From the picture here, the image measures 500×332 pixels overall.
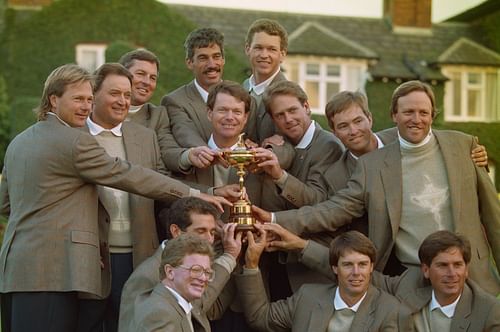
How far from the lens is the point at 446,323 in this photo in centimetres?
623

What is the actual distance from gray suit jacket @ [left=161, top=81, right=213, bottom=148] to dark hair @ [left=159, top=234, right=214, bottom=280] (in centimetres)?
161

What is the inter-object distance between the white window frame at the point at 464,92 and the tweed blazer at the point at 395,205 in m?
25.2

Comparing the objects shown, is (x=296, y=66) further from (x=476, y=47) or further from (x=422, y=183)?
(x=422, y=183)

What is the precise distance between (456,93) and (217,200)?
2662 cm

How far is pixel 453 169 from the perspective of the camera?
6492 millimetres

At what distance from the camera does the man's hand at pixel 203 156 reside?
6.41 metres

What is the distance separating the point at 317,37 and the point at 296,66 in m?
1.26

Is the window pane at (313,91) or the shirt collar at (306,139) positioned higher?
the window pane at (313,91)

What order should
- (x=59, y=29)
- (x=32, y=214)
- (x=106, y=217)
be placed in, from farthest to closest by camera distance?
(x=59, y=29), (x=106, y=217), (x=32, y=214)

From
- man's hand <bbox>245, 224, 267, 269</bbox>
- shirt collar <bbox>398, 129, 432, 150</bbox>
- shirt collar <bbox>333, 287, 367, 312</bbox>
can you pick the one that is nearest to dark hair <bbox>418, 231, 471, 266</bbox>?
shirt collar <bbox>333, 287, 367, 312</bbox>

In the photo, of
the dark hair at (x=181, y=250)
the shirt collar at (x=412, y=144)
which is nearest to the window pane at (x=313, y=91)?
the shirt collar at (x=412, y=144)

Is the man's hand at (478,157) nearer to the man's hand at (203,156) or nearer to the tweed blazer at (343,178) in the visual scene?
the tweed blazer at (343,178)

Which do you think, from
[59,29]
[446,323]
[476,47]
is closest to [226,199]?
[446,323]

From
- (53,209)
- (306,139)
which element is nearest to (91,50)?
(306,139)
